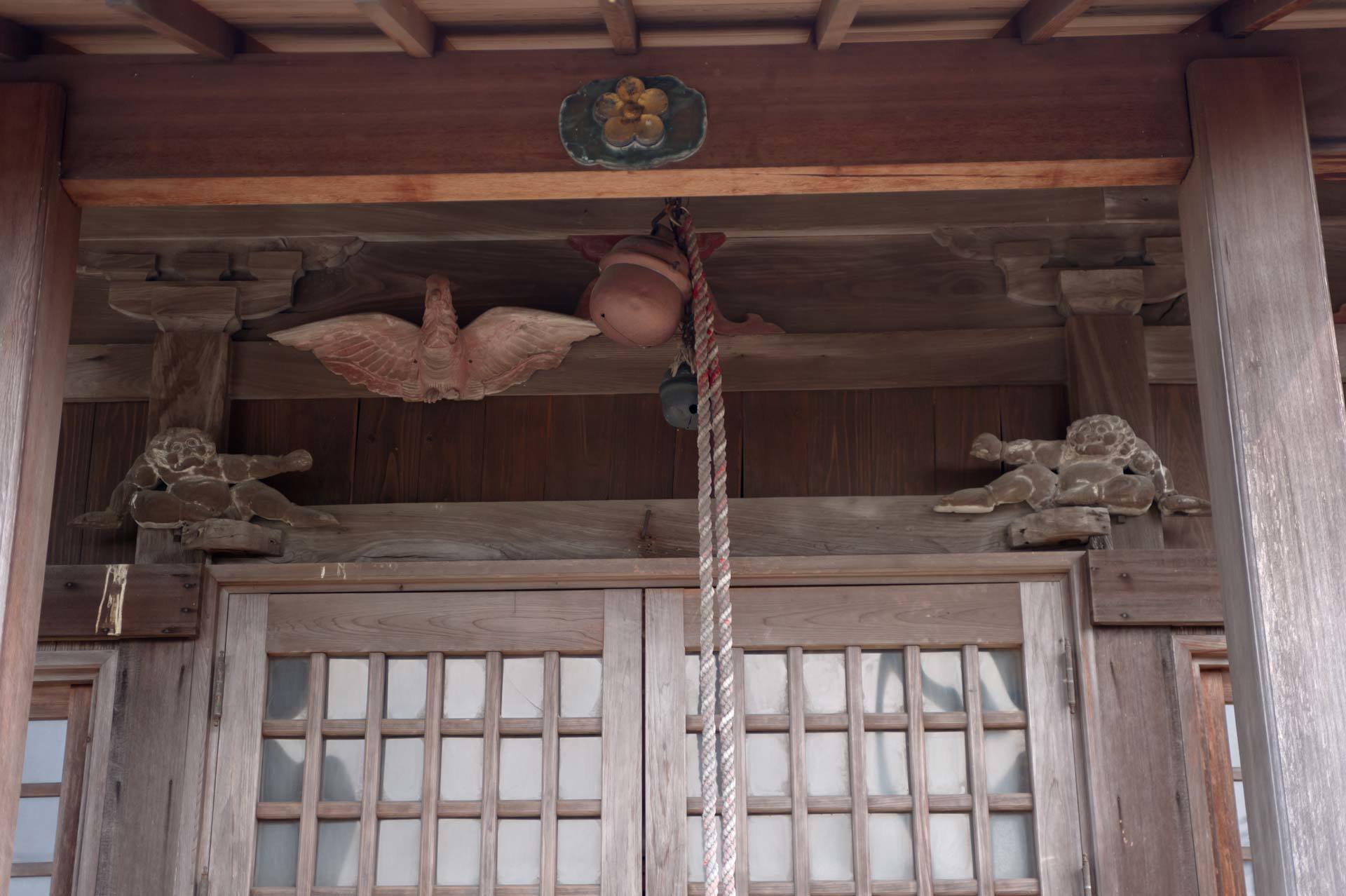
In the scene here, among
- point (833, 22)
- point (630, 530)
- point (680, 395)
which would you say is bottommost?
point (630, 530)

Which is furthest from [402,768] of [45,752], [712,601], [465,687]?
[712,601]

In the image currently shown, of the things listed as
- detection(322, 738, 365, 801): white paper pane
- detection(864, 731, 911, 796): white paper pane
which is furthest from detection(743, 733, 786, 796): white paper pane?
detection(322, 738, 365, 801): white paper pane

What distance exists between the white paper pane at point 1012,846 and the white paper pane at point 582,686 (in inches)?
36.3

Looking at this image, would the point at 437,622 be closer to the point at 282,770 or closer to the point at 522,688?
the point at 522,688

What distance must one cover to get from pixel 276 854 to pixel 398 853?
0.27 meters

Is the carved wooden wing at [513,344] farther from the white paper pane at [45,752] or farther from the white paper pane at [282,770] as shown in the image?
the white paper pane at [45,752]

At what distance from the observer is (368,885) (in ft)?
9.89

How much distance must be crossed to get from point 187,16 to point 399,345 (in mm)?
1166

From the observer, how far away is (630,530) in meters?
3.22

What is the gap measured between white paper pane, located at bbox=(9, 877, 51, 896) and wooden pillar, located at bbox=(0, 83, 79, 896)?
1098mm

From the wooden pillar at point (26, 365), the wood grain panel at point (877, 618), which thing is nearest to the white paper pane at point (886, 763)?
the wood grain panel at point (877, 618)

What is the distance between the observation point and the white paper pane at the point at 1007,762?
3.06 metres

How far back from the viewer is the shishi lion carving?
123 inches

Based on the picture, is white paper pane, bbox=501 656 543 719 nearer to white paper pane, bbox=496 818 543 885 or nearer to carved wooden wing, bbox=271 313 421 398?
white paper pane, bbox=496 818 543 885
